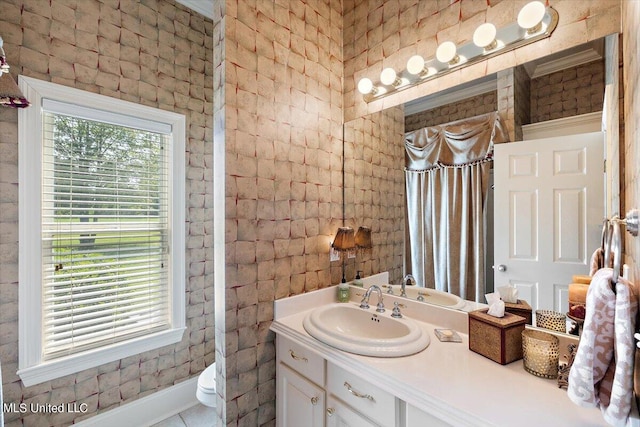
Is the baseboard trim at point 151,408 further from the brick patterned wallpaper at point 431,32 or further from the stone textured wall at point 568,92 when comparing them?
the stone textured wall at point 568,92

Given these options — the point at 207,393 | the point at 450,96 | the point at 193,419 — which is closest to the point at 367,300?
the point at 207,393

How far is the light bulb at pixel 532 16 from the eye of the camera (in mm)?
1172

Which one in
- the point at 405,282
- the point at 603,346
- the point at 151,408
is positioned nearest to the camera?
the point at 603,346

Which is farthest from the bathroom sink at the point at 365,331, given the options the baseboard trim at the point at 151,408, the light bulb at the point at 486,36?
the baseboard trim at the point at 151,408

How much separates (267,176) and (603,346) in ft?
4.50

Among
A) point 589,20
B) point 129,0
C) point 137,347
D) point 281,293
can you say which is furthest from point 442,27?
point 137,347

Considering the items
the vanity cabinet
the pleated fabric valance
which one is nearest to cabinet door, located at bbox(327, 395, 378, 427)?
the vanity cabinet

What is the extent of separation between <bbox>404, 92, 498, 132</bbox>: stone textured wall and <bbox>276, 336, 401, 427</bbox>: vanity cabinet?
1268mm

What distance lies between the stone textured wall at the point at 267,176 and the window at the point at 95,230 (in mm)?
958

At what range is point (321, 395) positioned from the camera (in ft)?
4.18

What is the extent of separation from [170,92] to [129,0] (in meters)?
0.61

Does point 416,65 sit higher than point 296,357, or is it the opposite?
point 416,65

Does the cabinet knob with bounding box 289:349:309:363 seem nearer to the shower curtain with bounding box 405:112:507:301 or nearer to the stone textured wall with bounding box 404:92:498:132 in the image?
the shower curtain with bounding box 405:112:507:301

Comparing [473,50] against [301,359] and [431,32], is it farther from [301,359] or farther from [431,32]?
[301,359]
